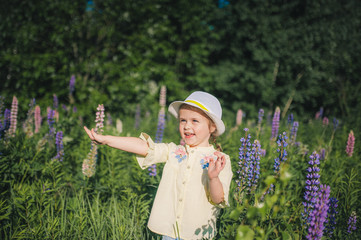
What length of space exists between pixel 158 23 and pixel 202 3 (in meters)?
1.42

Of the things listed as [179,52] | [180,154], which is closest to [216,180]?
[180,154]

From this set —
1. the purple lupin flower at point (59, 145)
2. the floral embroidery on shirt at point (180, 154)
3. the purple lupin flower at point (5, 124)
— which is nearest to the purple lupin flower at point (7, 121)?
the purple lupin flower at point (5, 124)

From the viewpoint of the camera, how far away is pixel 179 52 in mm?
7004

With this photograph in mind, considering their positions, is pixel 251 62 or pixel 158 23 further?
pixel 251 62

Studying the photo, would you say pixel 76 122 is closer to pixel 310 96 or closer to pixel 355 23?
pixel 310 96

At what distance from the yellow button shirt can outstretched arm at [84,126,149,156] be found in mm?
59

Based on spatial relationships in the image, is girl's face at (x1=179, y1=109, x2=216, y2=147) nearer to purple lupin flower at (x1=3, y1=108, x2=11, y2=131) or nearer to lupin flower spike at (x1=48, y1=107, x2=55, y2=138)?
lupin flower spike at (x1=48, y1=107, x2=55, y2=138)

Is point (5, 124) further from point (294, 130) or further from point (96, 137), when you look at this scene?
point (294, 130)

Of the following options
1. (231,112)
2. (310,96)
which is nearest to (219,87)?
(231,112)

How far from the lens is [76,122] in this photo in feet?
12.6

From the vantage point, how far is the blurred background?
17.1ft

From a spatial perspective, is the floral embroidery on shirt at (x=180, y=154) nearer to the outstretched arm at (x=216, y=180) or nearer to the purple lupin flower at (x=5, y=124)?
the outstretched arm at (x=216, y=180)

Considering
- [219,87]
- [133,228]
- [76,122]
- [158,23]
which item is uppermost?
[158,23]

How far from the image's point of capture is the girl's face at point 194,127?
77.5 inches
